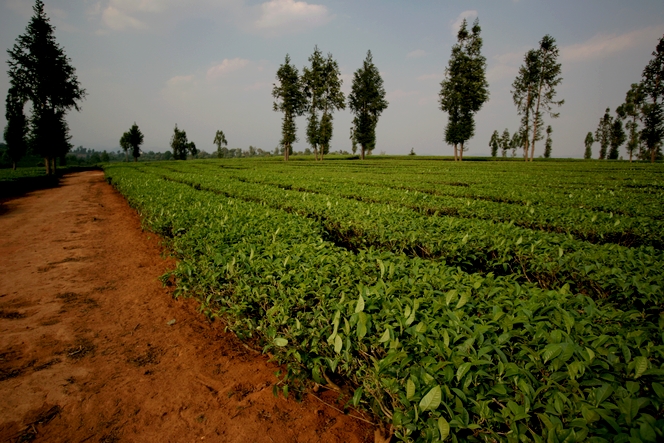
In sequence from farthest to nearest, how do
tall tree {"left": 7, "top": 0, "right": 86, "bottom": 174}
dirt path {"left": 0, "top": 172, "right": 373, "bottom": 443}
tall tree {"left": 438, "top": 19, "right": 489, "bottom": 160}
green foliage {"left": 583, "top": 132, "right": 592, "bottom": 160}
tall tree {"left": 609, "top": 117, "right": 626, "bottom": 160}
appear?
green foliage {"left": 583, "top": 132, "right": 592, "bottom": 160} < tall tree {"left": 609, "top": 117, "right": 626, "bottom": 160} < tall tree {"left": 438, "top": 19, "right": 489, "bottom": 160} < tall tree {"left": 7, "top": 0, "right": 86, "bottom": 174} < dirt path {"left": 0, "top": 172, "right": 373, "bottom": 443}

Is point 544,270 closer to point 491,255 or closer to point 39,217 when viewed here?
point 491,255

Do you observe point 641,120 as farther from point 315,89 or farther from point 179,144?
point 179,144

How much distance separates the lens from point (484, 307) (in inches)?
80.5

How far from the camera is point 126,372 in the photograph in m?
3.02

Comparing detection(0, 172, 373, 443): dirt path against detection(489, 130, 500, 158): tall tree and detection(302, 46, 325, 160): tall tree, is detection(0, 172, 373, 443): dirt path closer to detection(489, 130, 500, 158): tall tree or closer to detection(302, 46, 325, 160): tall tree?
detection(302, 46, 325, 160): tall tree

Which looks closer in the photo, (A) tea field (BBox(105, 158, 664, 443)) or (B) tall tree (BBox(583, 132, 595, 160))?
(A) tea field (BBox(105, 158, 664, 443))

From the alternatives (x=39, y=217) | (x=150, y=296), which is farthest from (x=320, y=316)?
(x=39, y=217)

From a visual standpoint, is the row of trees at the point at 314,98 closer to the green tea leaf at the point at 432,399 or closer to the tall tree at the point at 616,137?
the green tea leaf at the point at 432,399

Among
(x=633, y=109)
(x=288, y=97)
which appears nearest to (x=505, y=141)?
(x=633, y=109)

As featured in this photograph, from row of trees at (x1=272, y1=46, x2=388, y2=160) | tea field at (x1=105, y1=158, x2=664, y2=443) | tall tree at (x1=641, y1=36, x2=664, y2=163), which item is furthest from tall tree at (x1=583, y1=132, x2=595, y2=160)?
tea field at (x1=105, y1=158, x2=664, y2=443)

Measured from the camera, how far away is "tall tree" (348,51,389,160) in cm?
5162

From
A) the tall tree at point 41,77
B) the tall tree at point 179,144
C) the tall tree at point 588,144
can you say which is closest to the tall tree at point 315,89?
the tall tree at point 41,77

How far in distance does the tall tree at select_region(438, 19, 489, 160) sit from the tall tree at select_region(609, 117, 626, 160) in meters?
57.4

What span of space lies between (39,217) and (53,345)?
10.1 meters
